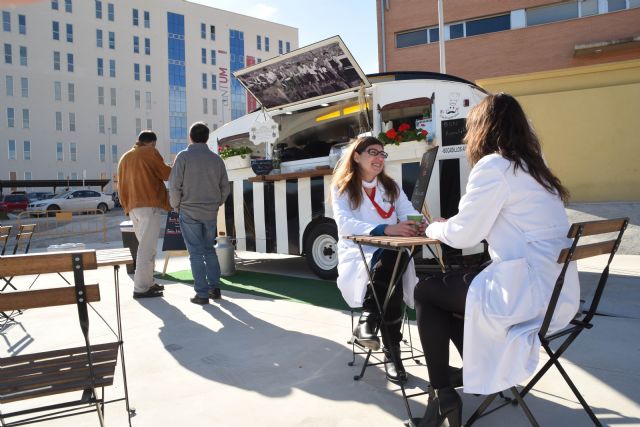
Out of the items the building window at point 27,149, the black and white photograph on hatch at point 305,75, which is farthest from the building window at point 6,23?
the black and white photograph on hatch at point 305,75

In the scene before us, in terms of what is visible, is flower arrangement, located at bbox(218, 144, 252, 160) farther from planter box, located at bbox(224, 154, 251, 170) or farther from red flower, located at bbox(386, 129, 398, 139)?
red flower, located at bbox(386, 129, 398, 139)

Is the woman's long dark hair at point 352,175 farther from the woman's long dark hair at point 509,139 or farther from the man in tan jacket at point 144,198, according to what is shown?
the man in tan jacket at point 144,198

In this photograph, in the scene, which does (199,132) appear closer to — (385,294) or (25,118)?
(385,294)

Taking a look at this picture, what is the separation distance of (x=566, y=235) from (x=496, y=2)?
65.2 feet

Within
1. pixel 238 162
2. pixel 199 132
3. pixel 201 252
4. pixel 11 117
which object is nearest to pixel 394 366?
pixel 201 252

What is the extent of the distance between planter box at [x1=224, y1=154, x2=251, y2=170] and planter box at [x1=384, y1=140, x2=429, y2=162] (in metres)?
2.32

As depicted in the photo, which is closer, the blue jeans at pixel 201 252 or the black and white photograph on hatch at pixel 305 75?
the blue jeans at pixel 201 252

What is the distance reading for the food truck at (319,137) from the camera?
5551mm

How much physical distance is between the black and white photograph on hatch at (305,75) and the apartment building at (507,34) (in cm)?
1449

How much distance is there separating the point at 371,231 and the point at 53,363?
5.83 ft

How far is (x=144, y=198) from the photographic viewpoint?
541 cm

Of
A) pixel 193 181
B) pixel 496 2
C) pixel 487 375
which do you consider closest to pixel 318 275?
pixel 193 181

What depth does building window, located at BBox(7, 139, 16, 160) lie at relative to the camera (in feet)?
154

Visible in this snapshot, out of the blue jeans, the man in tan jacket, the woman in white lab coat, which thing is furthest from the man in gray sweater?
the woman in white lab coat
